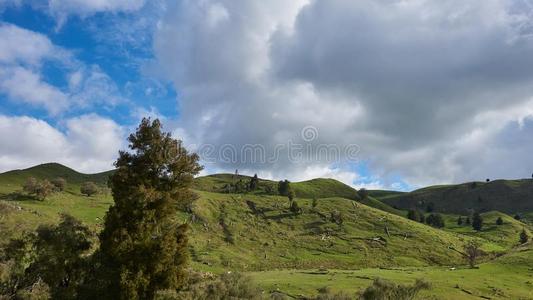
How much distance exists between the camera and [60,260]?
115 feet

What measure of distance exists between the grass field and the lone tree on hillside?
26290 mm

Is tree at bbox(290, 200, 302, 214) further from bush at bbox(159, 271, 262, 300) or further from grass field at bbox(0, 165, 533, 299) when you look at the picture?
bush at bbox(159, 271, 262, 300)

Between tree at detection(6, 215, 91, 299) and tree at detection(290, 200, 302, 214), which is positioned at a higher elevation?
tree at detection(290, 200, 302, 214)

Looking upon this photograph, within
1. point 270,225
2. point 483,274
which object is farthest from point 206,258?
point 483,274

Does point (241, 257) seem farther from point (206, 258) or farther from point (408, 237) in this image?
point (408, 237)

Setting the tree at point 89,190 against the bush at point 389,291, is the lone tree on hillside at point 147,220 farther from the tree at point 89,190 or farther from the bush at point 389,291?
the tree at point 89,190

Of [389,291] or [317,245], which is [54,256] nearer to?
[389,291]

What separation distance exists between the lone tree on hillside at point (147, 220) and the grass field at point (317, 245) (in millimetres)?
26290

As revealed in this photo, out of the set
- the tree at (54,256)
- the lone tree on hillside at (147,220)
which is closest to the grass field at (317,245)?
the lone tree on hillside at (147,220)

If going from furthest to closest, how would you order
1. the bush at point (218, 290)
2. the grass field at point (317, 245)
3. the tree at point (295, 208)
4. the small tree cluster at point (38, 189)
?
the tree at point (295, 208), the small tree cluster at point (38, 189), the grass field at point (317, 245), the bush at point (218, 290)

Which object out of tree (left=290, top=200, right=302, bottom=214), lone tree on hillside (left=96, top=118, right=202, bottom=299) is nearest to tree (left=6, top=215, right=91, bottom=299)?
lone tree on hillside (left=96, top=118, right=202, bottom=299)

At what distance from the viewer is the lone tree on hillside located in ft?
115

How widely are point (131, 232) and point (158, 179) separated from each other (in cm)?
491

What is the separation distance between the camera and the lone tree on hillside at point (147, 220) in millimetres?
34969
